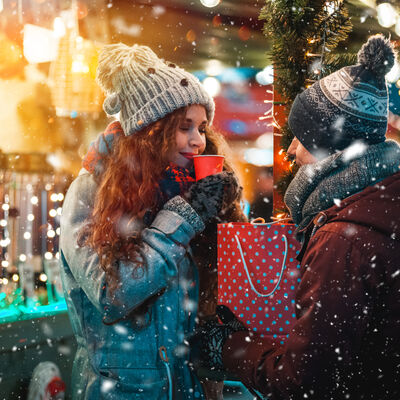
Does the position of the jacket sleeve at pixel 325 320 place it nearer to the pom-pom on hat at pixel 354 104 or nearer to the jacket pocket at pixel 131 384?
the pom-pom on hat at pixel 354 104

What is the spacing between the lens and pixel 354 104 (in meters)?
1.32

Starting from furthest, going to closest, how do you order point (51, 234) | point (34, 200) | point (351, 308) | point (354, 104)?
1. point (51, 234)
2. point (34, 200)
3. point (354, 104)
4. point (351, 308)

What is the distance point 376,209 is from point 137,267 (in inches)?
33.7

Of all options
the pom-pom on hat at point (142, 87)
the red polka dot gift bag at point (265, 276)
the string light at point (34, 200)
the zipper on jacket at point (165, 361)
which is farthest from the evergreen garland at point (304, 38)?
the string light at point (34, 200)

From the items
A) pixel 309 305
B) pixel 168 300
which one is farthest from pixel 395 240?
pixel 168 300

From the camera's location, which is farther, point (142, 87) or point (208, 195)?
point (142, 87)

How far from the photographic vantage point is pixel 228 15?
14.2 ft

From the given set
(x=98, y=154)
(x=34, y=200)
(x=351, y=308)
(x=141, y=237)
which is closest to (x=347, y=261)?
(x=351, y=308)

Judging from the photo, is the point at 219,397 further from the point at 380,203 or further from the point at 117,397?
the point at 380,203

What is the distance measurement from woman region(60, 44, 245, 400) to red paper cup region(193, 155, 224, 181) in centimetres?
4

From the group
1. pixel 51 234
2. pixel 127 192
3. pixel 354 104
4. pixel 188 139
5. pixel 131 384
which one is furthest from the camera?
pixel 51 234

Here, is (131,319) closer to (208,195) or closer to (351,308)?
(208,195)

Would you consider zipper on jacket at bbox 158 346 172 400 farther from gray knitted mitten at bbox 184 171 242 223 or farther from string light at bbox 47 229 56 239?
string light at bbox 47 229 56 239

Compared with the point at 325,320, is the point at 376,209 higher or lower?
higher
